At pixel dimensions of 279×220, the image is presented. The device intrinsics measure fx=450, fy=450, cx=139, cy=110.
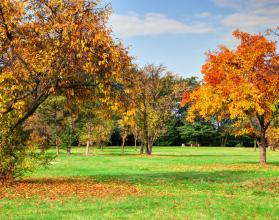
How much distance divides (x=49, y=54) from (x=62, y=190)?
215 inches

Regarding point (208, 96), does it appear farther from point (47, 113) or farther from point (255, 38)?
point (47, 113)

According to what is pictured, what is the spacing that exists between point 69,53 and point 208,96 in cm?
1892

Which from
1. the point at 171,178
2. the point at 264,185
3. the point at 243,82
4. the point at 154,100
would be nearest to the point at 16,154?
the point at 171,178

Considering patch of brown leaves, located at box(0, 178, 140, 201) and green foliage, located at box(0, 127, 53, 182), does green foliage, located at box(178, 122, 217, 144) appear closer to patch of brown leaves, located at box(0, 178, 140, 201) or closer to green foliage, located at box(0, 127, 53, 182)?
green foliage, located at box(0, 127, 53, 182)

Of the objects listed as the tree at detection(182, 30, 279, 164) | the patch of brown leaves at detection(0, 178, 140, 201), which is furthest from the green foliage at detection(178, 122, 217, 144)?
the patch of brown leaves at detection(0, 178, 140, 201)

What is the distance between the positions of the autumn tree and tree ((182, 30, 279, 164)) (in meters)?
16.1

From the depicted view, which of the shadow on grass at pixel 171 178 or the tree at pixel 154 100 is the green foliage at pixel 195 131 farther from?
the shadow on grass at pixel 171 178

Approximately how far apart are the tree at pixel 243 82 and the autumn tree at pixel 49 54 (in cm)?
1614

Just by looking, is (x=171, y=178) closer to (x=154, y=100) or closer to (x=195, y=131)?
(x=154, y=100)

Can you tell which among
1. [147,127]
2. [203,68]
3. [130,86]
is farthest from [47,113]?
[130,86]

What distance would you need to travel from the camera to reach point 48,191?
17375 millimetres

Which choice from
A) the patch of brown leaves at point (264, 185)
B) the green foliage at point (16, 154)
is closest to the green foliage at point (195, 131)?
Answer: the patch of brown leaves at point (264, 185)

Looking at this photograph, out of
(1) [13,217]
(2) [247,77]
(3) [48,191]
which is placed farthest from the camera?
(2) [247,77]

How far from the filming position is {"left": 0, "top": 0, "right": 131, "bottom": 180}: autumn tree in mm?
17984
